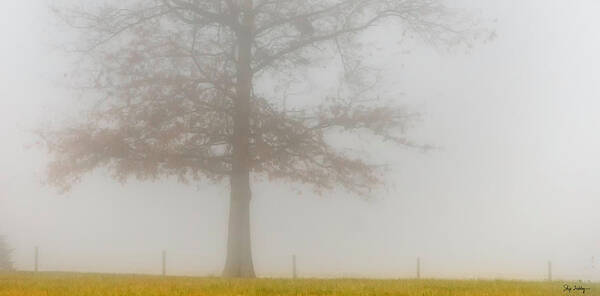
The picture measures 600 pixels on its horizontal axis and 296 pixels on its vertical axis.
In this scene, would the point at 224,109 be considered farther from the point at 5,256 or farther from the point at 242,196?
the point at 5,256

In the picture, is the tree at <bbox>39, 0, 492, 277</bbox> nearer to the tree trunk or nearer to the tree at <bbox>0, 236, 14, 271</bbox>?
the tree trunk

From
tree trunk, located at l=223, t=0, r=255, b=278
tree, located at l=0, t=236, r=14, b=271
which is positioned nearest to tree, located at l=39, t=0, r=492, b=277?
tree trunk, located at l=223, t=0, r=255, b=278

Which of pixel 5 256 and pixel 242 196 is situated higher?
pixel 242 196

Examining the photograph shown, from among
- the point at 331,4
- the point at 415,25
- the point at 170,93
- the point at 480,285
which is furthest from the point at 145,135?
the point at 480,285

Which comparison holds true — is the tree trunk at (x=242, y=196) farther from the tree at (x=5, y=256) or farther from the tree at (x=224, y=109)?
the tree at (x=5, y=256)

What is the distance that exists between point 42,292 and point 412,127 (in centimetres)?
1454

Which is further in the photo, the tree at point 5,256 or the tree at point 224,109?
the tree at point 5,256

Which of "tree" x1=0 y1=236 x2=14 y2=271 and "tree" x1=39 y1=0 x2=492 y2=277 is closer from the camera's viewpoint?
"tree" x1=39 y1=0 x2=492 y2=277

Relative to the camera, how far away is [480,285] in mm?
16812

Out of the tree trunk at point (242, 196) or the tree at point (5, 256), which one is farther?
the tree at point (5, 256)

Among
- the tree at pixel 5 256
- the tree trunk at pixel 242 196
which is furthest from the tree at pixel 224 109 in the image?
the tree at pixel 5 256

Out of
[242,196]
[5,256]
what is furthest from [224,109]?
[5,256]

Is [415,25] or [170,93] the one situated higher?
[415,25]

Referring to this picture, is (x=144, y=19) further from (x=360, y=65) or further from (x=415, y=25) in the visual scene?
(x=415, y=25)
